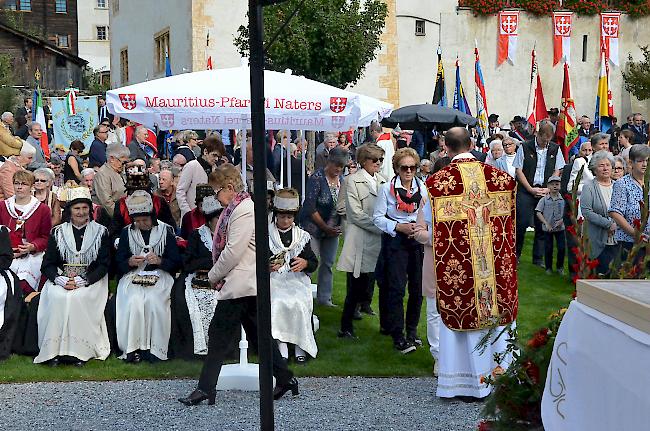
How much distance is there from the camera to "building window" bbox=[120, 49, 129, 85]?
42594 millimetres

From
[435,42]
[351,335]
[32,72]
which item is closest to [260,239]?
[351,335]

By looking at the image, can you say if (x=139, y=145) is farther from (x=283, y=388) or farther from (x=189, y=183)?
(x=283, y=388)

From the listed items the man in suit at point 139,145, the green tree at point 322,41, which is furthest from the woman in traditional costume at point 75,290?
the green tree at point 322,41

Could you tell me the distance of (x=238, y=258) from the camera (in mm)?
6984

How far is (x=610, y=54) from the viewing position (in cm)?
3447

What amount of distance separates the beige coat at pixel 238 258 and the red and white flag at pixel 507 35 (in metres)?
28.1

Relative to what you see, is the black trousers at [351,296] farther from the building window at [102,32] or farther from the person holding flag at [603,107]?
the building window at [102,32]

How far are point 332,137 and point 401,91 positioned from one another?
19.5 m

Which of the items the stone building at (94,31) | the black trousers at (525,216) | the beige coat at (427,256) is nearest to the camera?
the beige coat at (427,256)

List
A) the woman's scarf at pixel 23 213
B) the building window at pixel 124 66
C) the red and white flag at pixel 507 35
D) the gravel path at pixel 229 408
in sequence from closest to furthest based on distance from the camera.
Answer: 1. the gravel path at pixel 229 408
2. the woman's scarf at pixel 23 213
3. the red and white flag at pixel 507 35
4. the building window at pixel 124 66

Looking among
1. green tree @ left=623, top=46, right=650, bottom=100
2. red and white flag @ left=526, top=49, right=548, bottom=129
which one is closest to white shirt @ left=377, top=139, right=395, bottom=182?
red and white flag @ left=526, top=49, right=548, bottom=129

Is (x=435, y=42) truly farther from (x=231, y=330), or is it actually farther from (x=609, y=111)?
(x=231, y=330)

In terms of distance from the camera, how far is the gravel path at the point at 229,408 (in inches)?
270

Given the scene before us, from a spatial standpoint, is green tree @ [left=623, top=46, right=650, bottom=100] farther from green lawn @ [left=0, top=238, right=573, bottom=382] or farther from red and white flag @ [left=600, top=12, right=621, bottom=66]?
green lawn @ [left=0, top=238, right=573, bottom=382]
